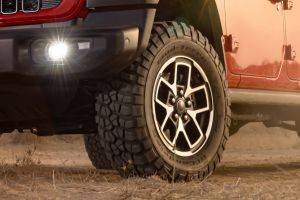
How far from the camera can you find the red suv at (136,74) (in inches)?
151

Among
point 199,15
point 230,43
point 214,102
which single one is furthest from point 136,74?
point 230,43

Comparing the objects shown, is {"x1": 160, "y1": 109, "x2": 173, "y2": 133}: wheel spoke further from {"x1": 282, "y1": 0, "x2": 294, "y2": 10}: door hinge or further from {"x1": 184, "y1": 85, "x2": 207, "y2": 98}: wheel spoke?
{"x1": 282, "y1": 0, "x2": 294, "y2": 10}: door hinge

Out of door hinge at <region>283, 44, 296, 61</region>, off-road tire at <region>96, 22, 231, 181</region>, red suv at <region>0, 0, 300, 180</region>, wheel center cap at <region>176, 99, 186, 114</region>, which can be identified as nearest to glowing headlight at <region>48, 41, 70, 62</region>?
red suv at <region>0, 0, 300, 180</region>

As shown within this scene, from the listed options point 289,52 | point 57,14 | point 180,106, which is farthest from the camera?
point 289,52

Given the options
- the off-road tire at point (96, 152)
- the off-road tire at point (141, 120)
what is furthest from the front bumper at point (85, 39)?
the off-road tire at point (96, 152)

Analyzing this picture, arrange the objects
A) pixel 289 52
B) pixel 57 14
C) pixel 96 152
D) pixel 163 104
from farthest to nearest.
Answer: pixel 96 152 < pixel 289 52 < pixel 163 104 < pixel 57 14

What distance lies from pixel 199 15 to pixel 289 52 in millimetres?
1123

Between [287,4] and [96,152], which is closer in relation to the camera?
[287,4]

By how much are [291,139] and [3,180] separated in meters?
10.5

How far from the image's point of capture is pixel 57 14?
393 cm

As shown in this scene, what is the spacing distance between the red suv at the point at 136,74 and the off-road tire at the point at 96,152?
1370mm

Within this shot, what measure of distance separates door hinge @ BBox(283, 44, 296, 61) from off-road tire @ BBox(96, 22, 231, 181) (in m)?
1.29

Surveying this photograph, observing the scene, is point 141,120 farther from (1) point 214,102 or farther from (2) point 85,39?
(1) point 214,102

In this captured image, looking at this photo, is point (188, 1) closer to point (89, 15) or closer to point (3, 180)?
point (89, 15)
